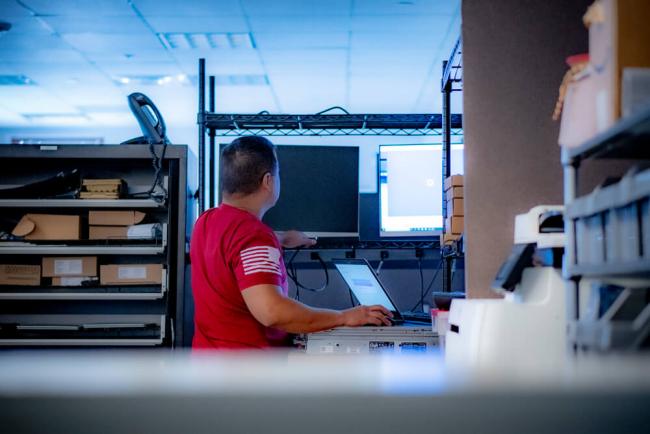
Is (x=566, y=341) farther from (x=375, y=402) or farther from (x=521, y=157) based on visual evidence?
(x=375, y=402)

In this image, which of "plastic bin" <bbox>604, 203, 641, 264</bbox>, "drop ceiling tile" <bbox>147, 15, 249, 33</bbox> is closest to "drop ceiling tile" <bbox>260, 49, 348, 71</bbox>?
"drop ceiling tile" <bbox>147, 15, 249, 33</bbox>

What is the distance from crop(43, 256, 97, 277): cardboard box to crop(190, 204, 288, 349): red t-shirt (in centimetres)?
102

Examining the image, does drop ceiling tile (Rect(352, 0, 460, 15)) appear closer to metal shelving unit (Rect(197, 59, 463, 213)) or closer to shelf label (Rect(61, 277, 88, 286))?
metal shelving unit (Rect(197, 59, 463, 213))

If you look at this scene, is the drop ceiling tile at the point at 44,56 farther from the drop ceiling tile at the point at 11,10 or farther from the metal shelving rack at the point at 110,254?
the metal shelving rack at the point at 110,254

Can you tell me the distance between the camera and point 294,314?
1.88m

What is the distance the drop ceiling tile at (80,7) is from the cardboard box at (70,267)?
2.63m

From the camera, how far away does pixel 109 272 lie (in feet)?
9.43

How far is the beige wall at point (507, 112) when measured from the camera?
1.76 metres

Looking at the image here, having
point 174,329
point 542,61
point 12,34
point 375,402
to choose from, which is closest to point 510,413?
point 375,402

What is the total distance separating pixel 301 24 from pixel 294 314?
390 cm

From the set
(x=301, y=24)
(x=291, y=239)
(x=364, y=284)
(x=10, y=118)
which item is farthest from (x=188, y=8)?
(x=10, y=118)

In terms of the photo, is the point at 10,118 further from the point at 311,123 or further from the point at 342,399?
the point at 342,399

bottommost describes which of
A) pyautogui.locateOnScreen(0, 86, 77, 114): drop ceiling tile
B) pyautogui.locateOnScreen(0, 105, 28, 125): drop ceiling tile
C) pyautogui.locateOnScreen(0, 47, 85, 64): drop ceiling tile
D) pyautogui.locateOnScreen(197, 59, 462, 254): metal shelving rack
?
pyautogui.locateOnScreen(197, 59, 462, 254): metal shelving rack

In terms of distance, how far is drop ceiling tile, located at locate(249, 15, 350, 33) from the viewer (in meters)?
5.13
